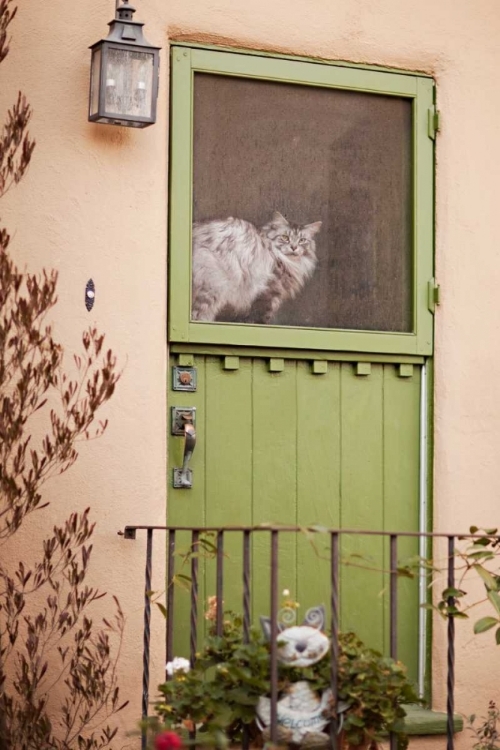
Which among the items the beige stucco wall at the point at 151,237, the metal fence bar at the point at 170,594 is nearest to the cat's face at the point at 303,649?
the metal fence bar at the point at 170,594

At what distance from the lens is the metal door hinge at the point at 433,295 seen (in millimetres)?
4973

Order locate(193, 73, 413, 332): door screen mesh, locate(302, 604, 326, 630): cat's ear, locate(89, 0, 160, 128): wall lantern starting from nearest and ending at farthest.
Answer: locate(302, 604, 326, 630): cat's ear → locate(89, 0, 160, 128): wall lantern → locate(193, 73, 413, 332): door screen mesh

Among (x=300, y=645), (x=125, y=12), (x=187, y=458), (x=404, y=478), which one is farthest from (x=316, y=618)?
(x=125, y=12)

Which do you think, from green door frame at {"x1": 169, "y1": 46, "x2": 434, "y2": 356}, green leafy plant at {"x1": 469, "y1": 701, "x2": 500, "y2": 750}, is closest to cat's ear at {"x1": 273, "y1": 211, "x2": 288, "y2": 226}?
green door frame at {"x1": 169, "y1": 46, "x2": 434, "y2": 356}

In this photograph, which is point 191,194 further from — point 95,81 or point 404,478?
point 404,478

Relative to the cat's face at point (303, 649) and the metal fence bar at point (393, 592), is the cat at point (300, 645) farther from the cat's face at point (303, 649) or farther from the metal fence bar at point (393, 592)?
the metal fence bar at point (393, 592)

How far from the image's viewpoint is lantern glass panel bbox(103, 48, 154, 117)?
14.4 feet

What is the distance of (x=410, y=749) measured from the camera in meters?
4.68

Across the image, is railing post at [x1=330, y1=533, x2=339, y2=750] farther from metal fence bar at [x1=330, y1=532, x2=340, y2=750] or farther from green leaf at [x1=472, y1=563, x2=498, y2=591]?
green leaf at [x1=472, y1=563, x2=498, y2=591]

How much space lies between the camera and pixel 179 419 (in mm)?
4641

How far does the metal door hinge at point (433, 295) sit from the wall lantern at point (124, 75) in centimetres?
137

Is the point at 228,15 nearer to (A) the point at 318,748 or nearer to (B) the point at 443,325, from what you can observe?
(B) the point at 443,325

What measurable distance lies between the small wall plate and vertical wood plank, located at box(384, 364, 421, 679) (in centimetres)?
84

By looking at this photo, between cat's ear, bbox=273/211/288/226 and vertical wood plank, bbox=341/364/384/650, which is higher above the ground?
cat's ear, bbox=273/211/288/226
